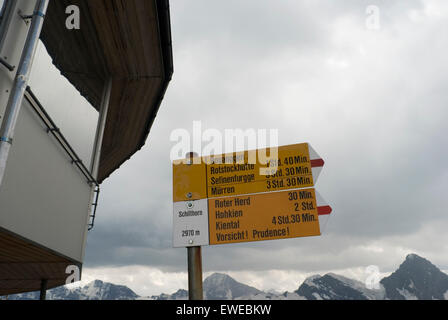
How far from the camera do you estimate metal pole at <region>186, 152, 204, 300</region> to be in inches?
176

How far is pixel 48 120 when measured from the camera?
5.32 meters

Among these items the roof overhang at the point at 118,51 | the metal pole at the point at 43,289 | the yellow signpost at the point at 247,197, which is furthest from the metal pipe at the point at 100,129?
the metal pole at the point at 43,289

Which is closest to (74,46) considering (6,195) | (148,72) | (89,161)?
(148,72)

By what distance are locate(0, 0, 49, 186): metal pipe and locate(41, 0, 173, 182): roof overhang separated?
6.22 feet

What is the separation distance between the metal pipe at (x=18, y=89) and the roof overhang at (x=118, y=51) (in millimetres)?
1895

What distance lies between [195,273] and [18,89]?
129 inches

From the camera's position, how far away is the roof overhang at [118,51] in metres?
6.70

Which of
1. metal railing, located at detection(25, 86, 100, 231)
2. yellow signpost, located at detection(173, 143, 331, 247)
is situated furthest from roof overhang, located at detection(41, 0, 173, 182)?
yellow signpost, located at detection(173, 143, 331, 247)

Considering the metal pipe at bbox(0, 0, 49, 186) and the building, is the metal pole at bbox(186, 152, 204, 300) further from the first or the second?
the metal pipe at bbox(0, 0, 49, 186)

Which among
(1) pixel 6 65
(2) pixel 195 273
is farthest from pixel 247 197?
(1) pixel 6 65

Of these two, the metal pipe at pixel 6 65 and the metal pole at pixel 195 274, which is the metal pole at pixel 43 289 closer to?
the metal pole at pixel 195 274

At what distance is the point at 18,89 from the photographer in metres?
3.73
